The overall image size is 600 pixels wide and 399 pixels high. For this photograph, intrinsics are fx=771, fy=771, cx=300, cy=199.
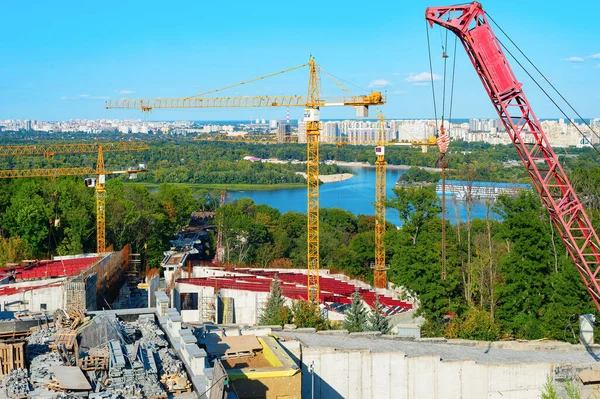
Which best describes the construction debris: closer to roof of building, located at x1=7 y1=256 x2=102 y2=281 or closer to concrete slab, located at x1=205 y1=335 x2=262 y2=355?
concrete slab, located at x1=205 y1=335 x2=262 y2=355

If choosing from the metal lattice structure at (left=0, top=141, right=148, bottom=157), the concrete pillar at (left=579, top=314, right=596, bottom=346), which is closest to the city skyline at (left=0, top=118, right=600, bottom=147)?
the metal lattice structure at (left=0, top=141, right=148, bottom=157)

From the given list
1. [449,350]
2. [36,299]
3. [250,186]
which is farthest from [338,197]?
[449,350]

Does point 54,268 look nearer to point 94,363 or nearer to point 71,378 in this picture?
point 94,363

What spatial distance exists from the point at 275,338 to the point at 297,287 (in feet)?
34.2

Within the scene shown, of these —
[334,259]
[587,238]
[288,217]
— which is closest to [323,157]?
[288,217]

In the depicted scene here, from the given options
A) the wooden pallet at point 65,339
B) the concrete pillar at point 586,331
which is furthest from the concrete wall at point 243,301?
the wooden pallet at point 65,339

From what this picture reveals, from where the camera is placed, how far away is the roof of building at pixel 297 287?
20156 millimetres

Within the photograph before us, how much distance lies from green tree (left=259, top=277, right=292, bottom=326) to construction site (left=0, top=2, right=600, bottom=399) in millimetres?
733

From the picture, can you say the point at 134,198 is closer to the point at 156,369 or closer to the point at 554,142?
the point at 156,369

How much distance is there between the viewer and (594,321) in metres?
15.5

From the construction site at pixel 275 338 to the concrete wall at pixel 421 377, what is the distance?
0.02 meters

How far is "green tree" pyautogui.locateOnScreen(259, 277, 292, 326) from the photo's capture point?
1677 cm

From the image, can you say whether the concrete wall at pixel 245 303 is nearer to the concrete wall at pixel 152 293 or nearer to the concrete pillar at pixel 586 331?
the concrete wall at pixel 152 293

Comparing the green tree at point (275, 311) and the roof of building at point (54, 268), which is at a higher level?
the roof of building at point (54, 268)
